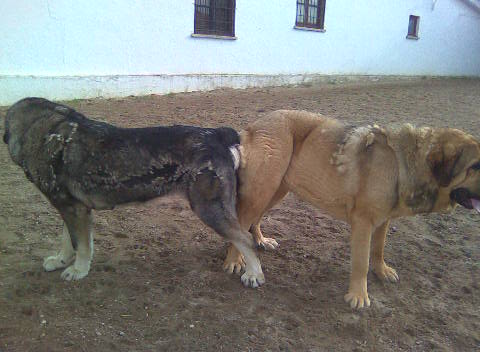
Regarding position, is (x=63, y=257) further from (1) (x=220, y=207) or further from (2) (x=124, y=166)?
(1) (x=220, y=207)

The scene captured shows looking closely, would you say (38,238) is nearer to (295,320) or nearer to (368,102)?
(295,320)

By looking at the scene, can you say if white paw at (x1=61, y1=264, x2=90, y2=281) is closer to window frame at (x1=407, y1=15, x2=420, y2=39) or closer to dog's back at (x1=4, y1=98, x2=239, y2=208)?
dog's back at (x1=4, y1=98, x2=239, y2=208)

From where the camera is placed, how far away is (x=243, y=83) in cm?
1455

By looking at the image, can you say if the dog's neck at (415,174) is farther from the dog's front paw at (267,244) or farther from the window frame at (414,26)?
the window frame at (414,26)

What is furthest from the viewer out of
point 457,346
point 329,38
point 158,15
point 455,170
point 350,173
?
point 329,38

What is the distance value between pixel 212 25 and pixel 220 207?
11287 mm

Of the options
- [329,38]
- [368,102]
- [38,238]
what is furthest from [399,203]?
[329,38]

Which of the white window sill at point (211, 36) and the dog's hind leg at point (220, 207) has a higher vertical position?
the white window sill at point (211, 36)

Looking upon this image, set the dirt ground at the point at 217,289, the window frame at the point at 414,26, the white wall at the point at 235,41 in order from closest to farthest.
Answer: the dirt ground at the point at 217,289, the white wall at the point at 235,41, the window frame at the point at 414,26

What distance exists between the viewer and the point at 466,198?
351 cm

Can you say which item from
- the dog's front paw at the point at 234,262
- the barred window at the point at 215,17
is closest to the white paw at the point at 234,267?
the dog's front paw at the point at 234,262

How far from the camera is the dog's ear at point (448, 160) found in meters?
3.45

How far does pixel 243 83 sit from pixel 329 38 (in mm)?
4727

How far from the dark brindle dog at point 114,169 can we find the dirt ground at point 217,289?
1.13 ft
